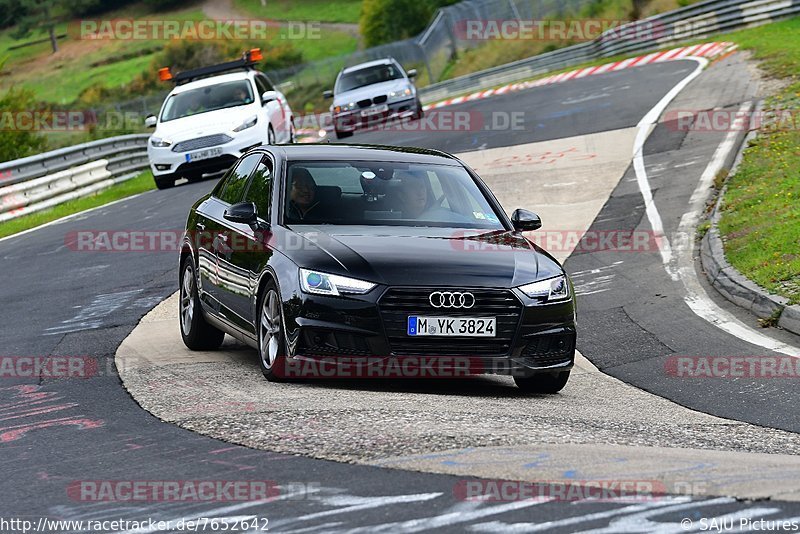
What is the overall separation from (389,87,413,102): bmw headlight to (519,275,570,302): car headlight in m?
25.1

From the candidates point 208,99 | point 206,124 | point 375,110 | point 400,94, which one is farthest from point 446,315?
point 375,110

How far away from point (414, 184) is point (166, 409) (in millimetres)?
2864

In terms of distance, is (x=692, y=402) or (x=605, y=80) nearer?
(x=692, y=402)

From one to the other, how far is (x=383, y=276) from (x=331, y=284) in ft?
1.05

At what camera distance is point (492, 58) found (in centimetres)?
5681

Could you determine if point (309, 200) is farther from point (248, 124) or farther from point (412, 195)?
point (248, 124)

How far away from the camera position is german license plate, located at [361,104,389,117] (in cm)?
3425

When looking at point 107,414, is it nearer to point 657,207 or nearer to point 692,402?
point 692,402

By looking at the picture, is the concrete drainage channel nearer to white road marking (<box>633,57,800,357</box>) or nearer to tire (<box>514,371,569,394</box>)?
tire (<box>514,371,569,394</box>)

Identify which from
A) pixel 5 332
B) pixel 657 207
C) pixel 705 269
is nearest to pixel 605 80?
pixel 657 207

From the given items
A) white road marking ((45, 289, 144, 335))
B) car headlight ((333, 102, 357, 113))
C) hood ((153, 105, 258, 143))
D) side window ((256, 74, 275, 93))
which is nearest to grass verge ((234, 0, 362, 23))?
car headlight ((333, 102, 357, 113))

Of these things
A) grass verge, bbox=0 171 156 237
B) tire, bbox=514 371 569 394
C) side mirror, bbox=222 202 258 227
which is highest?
side mirror, bbox=222 202 258 227

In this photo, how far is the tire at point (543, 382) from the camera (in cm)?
934

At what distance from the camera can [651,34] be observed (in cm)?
4512
